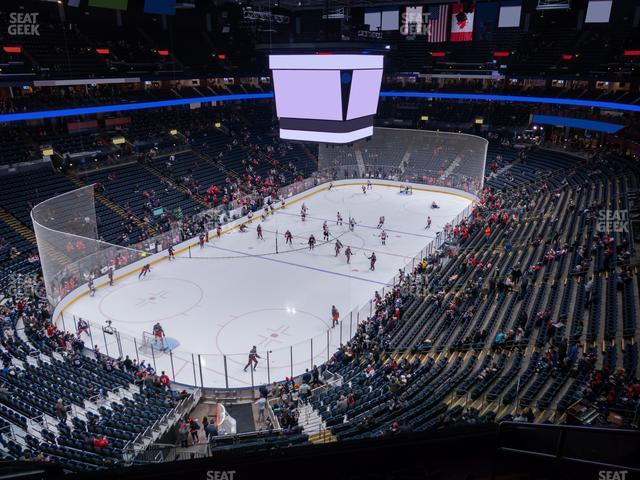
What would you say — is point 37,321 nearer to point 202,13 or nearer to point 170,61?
point 170,61

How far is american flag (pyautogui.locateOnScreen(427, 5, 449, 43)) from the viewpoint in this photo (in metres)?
44.4

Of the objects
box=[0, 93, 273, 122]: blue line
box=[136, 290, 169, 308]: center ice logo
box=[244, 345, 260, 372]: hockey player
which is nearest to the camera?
box=[244, 345, 260, 372]: hockey player

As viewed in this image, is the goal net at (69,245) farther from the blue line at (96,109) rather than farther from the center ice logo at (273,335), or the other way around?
the blue line at (96,109)

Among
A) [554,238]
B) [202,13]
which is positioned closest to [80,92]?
[202,13]

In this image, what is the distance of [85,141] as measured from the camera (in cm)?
3406

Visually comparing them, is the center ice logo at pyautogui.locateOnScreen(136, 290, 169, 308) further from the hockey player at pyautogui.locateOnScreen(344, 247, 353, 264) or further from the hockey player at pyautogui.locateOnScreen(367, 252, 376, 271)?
the hockey player at pyautogui.locateOnScreen(367, 252, 376, 271)

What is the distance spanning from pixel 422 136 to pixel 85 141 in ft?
88.1
